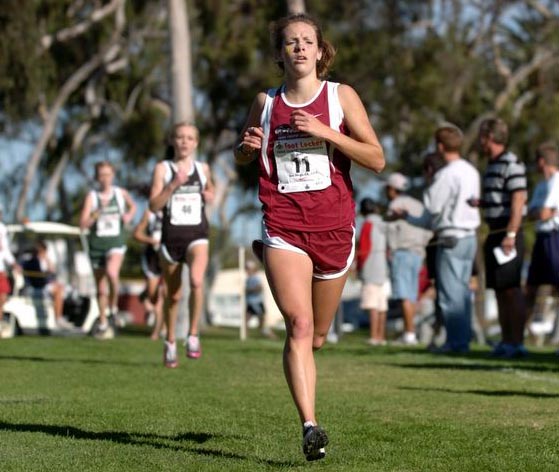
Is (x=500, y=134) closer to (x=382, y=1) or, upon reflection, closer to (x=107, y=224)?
(x=107, y=224)

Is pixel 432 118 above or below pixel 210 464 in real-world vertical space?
above

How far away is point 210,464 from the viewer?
6.20 metres

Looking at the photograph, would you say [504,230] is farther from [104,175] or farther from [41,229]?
[41,229]

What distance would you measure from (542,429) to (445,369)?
4349 millimetres

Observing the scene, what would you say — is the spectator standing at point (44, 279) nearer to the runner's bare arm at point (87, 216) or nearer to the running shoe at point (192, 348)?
the runner's bare arm at point (87, 216)

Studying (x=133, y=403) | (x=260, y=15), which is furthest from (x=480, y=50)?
(x=133, y=403)

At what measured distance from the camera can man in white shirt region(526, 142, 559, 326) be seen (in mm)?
13602

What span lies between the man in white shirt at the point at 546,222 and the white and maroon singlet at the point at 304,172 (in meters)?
7.40

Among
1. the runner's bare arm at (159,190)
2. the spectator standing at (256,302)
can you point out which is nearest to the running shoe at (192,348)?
the runner's bare arm at (159,190)

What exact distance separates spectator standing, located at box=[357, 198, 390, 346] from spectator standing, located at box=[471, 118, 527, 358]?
4.90 m

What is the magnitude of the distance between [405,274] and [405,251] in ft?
1.15

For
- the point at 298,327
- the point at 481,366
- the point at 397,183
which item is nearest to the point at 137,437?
the point at 298,327

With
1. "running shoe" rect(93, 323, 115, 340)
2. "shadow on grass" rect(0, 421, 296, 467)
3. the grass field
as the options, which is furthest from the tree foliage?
"shadow on grass" rect(0, 421, 296, 467)

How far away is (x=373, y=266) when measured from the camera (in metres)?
19.0
